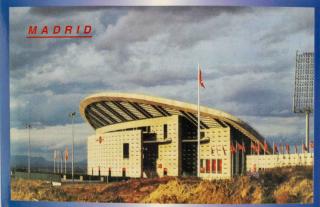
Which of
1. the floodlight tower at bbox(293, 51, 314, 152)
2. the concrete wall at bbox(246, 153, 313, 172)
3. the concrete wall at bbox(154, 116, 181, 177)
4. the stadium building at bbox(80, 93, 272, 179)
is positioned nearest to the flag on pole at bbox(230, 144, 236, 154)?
the stadium building at bbox(80, 93, 272, 179)

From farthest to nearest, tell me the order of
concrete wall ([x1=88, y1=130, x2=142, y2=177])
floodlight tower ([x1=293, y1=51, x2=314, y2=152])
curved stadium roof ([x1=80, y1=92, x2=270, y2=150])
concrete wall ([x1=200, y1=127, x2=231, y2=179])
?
1. concrete wall ([x1=88, y1=130, x2=142, y2=177])
2. concrete wall ([x1=200, y1=127, x2=231, y2=179])
3. curved stadium roof ([x1=80, y1=92, x2=270, y2=150])
4. floodlight tower ([x1=293, y1=51, x2=314, y2=152])

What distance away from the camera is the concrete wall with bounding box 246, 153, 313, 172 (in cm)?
→ 1320

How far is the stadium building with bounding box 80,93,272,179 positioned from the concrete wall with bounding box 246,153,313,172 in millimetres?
103

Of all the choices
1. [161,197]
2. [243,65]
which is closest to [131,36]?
[243,65]

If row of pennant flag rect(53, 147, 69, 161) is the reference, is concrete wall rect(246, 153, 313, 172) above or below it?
below

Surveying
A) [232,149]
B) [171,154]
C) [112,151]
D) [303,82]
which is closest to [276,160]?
[232,149]

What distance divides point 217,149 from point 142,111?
138 centimetres

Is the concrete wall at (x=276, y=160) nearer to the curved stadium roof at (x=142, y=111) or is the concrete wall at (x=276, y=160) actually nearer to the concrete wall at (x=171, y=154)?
the curved stadium roof at (x=142, y=111)

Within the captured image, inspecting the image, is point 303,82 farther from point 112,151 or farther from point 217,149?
point 112,151

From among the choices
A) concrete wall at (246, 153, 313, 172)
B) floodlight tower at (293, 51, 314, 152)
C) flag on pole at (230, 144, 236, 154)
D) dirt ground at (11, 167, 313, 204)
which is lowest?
dirt ground at (11, 167, 313, 204)

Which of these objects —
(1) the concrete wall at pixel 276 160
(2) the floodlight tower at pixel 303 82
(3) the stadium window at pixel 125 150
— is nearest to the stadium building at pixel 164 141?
(3) the stadium window at pixel 125 150

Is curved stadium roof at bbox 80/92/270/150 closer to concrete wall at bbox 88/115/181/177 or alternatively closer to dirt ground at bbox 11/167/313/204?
concrete wall at bbox 88/115/181/177

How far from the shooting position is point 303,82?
42.9 feet

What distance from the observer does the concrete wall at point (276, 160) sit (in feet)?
43.3
